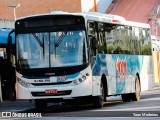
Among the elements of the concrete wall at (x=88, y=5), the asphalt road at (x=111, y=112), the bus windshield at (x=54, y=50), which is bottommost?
the asphalt road at (x=111, y=112)

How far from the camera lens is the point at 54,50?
2086 cm

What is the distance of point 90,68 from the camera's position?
21016mm

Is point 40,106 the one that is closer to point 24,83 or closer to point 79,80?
point 24,83

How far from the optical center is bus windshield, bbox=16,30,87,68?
20.8 metres

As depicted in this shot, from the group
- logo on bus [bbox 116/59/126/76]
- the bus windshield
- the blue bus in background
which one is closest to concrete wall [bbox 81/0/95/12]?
the blue bus in background

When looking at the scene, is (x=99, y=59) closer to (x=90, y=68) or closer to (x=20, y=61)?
(x=90, y=68)

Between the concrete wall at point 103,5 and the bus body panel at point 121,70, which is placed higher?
the concrete wall at point 103,5

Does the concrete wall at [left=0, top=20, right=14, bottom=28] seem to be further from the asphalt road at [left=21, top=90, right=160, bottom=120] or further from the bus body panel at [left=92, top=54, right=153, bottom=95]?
the asphalt road at [left=21, top=90, right=160, bottom=120]

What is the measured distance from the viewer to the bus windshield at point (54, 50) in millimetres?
20766

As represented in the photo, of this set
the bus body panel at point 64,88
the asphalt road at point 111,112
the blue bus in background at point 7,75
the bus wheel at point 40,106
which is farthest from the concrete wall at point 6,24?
the bus body panel at point 64,88

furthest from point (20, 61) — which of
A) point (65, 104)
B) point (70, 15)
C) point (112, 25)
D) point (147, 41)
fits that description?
point (147, 41)

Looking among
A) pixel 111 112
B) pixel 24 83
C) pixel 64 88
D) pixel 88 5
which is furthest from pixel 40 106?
pixel 88 5

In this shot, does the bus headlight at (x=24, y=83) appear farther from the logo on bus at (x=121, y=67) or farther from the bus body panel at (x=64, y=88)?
the logo on bus at (x=121, y=67)

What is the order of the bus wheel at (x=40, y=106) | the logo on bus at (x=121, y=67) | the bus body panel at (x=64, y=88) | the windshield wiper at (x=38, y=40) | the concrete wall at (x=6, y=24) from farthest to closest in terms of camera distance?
the concrete wall at (x=6, y=24), the logo on bus at (x=121, y=67), the bus wheel at (x=40, y=106), the windshield wiper at (x=38, y=40), the bus body panel at (x=64, y=88)
